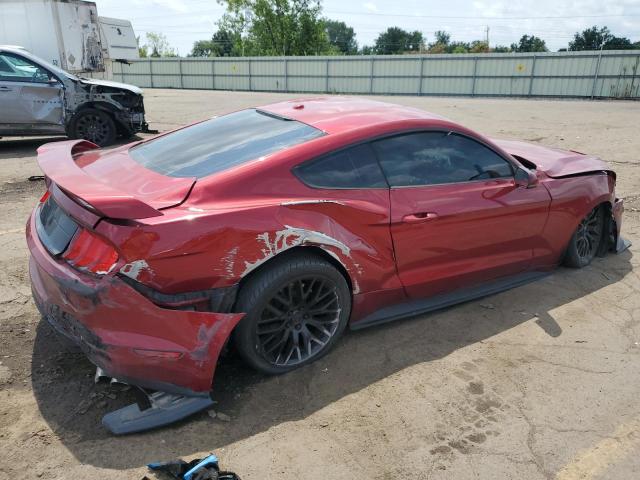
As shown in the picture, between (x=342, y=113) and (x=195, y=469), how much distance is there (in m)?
2.28

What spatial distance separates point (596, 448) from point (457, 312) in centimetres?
138

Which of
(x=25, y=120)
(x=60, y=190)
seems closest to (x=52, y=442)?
(x=60, y=190)

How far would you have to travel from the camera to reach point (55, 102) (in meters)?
9.09

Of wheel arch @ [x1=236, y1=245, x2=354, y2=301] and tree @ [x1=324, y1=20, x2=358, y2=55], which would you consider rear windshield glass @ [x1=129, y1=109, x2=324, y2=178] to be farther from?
tree @ [x1=324, y1=20, x2=358, y2=55]

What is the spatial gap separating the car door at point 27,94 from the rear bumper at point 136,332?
25.3ft

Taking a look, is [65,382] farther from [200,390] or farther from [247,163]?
[247,163]

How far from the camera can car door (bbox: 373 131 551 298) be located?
10.5 feet

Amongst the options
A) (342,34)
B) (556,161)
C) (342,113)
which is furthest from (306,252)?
(342,34)

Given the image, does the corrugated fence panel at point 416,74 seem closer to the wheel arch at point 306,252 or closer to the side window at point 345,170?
the side window at point 345,170

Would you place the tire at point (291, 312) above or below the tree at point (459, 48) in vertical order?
below

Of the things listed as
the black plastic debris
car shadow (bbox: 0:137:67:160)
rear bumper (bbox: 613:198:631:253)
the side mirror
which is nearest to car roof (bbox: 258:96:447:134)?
the side mirror

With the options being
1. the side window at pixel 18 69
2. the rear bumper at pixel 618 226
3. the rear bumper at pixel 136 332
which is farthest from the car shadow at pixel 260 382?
the side window at pixel 18 69

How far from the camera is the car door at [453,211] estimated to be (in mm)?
3207

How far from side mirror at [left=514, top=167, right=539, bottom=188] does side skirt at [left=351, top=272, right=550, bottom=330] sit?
0.72 m
